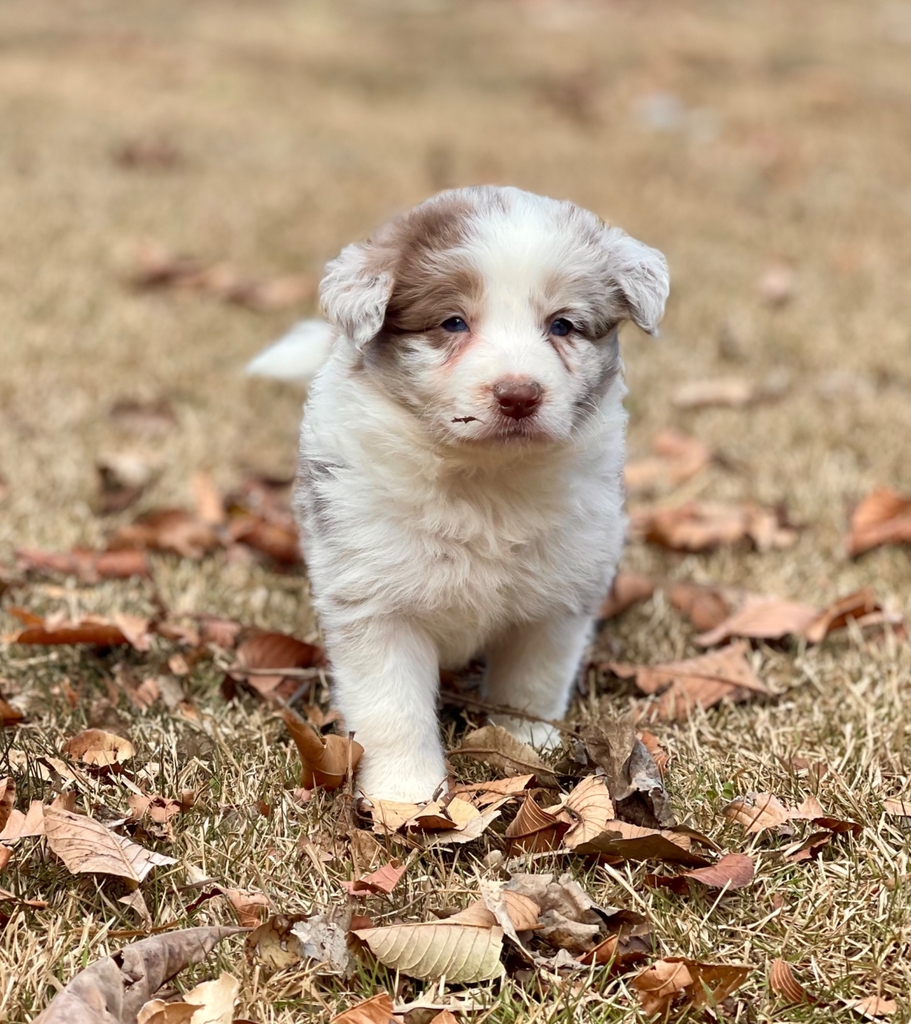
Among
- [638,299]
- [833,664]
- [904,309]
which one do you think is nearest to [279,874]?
[638,299]

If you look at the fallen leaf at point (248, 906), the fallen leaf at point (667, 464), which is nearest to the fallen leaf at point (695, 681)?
the fallen leaf at point (248, 906)

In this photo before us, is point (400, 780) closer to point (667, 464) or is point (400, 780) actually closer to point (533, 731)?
point (533, 731)

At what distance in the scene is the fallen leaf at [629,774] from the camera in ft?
7.65

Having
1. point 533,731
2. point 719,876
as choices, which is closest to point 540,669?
point 533,731

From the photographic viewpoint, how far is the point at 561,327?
2.34 m

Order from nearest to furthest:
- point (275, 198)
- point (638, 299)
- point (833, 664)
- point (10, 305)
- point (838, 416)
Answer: point (638, 299)
point (833, 664)
point (838, 416)
point (10, 305)
point (275, 198)

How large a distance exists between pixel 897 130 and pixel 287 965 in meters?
9.46

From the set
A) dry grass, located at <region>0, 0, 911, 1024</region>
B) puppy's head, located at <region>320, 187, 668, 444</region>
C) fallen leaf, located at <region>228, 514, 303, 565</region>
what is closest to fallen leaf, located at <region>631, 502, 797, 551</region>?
dry grass, located at <region>0, 0, 911, 1024</region>

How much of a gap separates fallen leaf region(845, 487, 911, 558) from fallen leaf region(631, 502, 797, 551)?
8.7 inches

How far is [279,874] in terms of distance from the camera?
221cm

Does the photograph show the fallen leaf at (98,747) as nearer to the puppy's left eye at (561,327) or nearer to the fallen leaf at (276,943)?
the fallen leaf at (276,943)

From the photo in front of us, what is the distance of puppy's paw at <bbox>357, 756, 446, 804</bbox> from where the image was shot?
8.04 ft

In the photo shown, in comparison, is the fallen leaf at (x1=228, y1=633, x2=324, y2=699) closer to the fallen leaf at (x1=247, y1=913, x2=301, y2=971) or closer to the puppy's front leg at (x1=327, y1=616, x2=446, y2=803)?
the puppy's front leg at (x1=327, y1=616, x2=446, y2=803)

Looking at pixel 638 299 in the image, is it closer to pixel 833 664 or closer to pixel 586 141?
pixel 833 664
